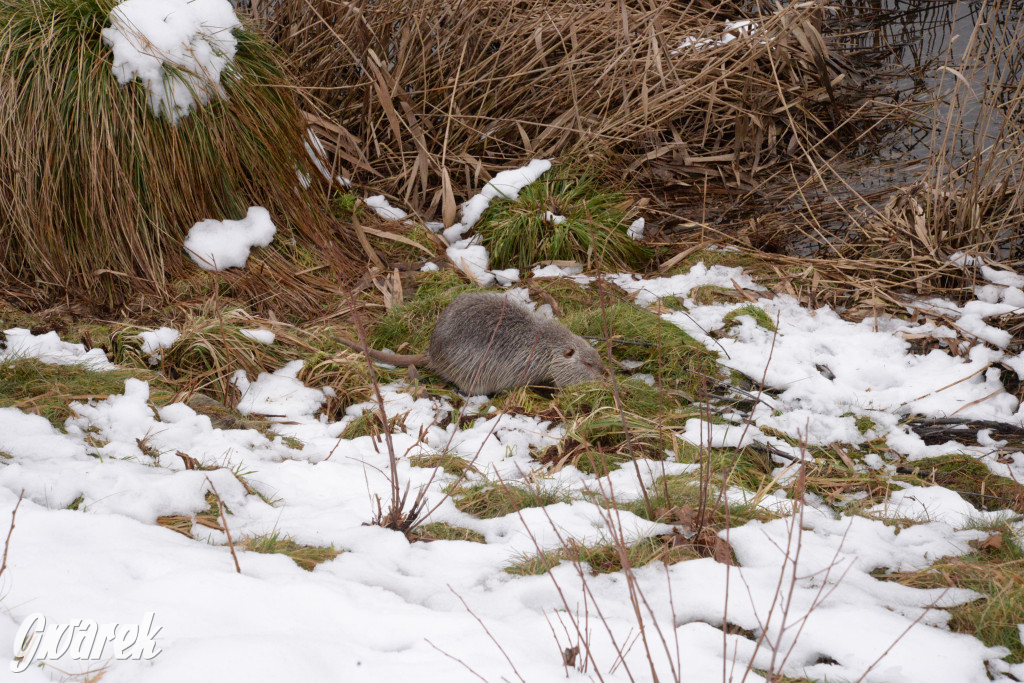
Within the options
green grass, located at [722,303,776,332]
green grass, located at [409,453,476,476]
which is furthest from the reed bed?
green grass, located at [409,453,476,476]

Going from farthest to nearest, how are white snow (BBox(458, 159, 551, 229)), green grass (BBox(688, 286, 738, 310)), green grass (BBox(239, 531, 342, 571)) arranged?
white snow (BBox(458, 159, 551, 229)) → green grass (BBox(688, 286, 738, 310)) → green grass (BBox(239, 531, 342, 571))

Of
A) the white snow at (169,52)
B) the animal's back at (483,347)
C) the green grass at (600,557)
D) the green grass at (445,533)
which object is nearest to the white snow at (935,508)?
the green grass at (600,557)

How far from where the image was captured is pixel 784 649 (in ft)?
5.47

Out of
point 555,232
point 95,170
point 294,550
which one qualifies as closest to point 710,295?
point 555,232

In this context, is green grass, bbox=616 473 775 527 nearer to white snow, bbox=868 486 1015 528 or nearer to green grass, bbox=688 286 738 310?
white snow, bbox=868 486 1015 528

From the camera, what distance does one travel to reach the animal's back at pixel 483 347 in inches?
138

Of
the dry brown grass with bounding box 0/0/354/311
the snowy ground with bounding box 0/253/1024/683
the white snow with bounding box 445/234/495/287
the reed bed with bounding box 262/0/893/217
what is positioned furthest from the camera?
the reed bed with bounding box 262/0/893/217

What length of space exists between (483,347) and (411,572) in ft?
5.43

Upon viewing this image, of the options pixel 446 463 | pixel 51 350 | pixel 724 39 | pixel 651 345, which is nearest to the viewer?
pixel 446 463

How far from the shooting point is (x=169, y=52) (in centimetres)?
387

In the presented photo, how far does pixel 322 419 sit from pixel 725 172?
3420 mm

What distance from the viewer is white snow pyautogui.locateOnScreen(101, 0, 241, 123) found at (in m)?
3.80

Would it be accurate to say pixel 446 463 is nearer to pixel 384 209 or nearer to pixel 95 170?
pixel 95 170

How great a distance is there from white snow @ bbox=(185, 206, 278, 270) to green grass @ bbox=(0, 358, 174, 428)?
1076mm
